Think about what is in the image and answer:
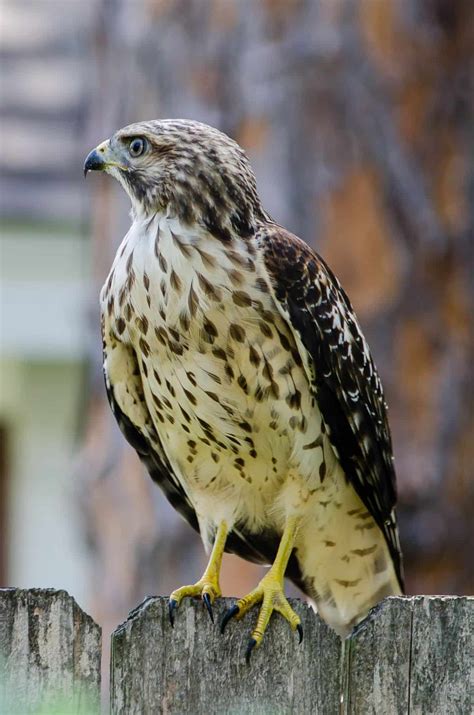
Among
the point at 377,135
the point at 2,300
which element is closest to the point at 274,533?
the point at 377,135

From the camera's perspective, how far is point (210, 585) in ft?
11.5

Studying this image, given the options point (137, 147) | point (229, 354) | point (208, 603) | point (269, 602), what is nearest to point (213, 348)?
point (229, 354)

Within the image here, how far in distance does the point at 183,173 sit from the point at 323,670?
164cm

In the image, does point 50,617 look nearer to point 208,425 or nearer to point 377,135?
point 208,425

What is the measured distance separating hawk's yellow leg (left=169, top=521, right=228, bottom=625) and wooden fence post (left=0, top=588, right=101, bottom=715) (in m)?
0.21

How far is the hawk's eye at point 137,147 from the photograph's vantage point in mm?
3861

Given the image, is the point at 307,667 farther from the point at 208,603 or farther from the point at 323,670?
the point at 208,603

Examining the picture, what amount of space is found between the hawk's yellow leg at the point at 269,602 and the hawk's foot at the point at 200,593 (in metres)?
0.06

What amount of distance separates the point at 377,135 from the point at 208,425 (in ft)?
6.99

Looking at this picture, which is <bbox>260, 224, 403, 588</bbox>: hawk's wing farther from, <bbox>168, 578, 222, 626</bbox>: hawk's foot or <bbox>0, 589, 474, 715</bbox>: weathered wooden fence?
<bbox>0, 589, 474, 715</bbox>: weathered wooden fence

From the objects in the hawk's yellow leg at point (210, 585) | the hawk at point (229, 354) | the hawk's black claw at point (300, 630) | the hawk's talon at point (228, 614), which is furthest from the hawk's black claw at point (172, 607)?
the hawk at point (229, 354)

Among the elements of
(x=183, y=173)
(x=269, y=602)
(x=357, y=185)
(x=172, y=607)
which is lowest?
(x=172, y=607)

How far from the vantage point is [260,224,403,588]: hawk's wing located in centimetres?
376

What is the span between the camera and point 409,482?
5.38 m
